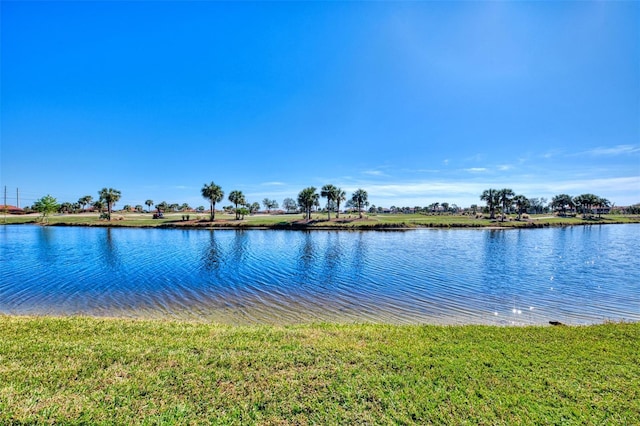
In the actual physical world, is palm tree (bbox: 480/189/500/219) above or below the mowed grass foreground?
above

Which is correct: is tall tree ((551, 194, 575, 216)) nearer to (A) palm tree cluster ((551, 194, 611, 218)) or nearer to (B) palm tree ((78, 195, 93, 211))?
(A) palm tree cluster ((551, 194, 611, 218))

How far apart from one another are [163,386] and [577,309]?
2003cm

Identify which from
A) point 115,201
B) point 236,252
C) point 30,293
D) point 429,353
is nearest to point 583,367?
point 429,353

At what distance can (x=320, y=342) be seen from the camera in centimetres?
857

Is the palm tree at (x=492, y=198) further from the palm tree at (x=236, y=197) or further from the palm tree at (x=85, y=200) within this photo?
the palm tree at (x=85, y=200)

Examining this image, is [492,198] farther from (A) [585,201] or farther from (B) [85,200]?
(B) [85,200]

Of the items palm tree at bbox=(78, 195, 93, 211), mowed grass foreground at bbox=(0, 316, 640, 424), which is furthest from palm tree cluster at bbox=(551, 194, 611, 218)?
palm tree at bbox=(78, 195, 93, 211)

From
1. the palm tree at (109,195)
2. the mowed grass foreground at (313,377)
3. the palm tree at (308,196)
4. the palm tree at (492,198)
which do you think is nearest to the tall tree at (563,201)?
the palm tree at (492,198)

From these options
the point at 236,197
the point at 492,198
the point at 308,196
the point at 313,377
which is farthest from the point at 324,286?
the point at 492,198

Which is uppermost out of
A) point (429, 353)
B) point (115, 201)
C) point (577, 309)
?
point (115, 201)

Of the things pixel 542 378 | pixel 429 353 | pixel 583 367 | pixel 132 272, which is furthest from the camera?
pixel 132 272

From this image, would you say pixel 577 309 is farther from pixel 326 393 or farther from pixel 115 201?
pixel 115 201

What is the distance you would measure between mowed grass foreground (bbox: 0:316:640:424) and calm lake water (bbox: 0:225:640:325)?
494 cm

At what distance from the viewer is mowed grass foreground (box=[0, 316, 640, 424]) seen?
5227 mm
